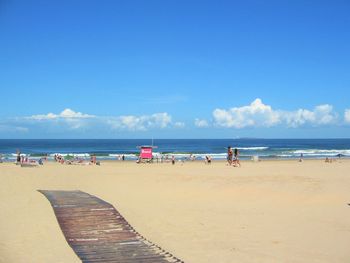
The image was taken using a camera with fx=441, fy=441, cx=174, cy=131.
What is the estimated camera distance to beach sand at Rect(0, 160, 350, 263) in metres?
8.23

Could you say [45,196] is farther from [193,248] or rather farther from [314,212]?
[314,212]

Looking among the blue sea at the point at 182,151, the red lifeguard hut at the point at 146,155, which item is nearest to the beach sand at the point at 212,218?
the red lifeguard hut at the point at 146,155

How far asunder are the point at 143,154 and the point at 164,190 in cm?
2523

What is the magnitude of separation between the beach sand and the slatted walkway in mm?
275

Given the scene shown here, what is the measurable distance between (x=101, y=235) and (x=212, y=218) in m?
3.53

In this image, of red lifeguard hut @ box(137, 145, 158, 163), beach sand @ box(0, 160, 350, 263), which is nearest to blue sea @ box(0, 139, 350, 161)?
red lifeguard hut @ box(137, 145, 158, 163)

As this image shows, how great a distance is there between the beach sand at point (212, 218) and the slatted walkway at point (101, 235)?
0.90 feet

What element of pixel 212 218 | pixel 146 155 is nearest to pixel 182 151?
pixel 146 155

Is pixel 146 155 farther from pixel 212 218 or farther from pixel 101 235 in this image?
pixel 101 235

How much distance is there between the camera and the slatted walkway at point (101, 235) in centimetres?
751

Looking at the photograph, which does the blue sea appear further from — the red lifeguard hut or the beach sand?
the beach sand

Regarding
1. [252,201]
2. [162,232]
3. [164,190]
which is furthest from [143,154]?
[162,232]

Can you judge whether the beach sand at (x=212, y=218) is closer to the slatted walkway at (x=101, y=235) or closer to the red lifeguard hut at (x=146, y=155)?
the slatted walkway at (x=101, y=235)

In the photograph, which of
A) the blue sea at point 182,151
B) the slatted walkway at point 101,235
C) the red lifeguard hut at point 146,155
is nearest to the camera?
the slatted walkway at point 101,235
